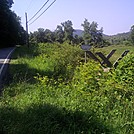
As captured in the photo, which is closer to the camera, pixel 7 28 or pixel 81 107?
pixel 81 107

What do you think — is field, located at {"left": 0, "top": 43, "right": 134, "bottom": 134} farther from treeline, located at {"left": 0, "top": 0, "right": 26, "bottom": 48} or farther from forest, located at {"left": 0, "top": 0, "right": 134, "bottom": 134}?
treeline, located at {"left": 0, "top": 0, "right": 26, "bottom": 48}

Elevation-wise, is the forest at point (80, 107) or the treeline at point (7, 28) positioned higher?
the treeline at point (7, 28)

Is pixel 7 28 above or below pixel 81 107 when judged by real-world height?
above

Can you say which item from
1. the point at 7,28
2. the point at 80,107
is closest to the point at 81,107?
the point at 80,107

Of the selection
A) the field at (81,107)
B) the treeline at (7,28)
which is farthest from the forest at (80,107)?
the treeline at (7,28)

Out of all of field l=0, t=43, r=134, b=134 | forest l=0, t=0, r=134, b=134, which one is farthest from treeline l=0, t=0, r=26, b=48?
field l=0, t=43, r=134, b=134

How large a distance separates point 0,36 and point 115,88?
50.6 metres

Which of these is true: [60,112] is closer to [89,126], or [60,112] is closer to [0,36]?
[89,126]

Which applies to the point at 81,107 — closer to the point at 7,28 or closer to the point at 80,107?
the point at 80,107

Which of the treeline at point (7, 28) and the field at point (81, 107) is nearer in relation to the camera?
the field at point (81, 107)

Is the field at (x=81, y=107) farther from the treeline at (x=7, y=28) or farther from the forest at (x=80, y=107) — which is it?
the treeline at (x=7, y=28)

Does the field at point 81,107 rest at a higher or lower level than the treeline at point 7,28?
lower

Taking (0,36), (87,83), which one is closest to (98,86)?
(87,83)

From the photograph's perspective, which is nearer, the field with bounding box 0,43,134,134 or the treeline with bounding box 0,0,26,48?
the field with bounding box 0,43,134,134
